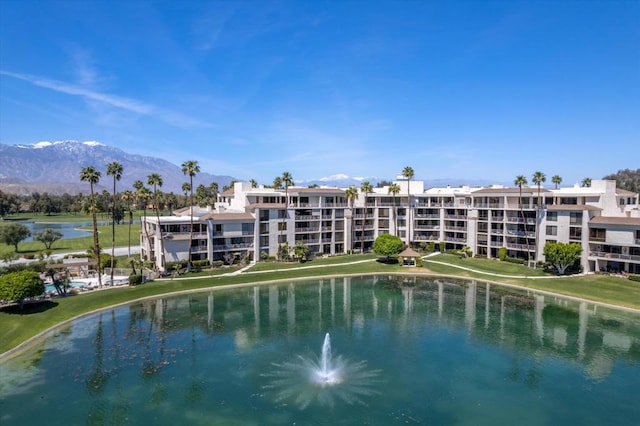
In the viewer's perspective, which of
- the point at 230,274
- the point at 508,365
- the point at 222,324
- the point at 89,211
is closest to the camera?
the point at 508,365

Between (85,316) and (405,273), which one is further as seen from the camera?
(405,273)

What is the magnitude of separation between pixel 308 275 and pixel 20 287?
38199 millimetres

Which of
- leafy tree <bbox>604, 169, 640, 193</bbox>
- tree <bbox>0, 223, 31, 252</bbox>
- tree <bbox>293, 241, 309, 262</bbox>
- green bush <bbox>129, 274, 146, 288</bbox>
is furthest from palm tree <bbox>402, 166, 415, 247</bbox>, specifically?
leafy tree <bbox>604, 169, 640, 193</bbox>

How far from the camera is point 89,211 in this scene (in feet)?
194

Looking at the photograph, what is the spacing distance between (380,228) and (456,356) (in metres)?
55.2

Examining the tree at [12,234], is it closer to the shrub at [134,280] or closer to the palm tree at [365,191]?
the shrub at [134,280]

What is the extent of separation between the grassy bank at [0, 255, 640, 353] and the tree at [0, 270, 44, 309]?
2.04 meters

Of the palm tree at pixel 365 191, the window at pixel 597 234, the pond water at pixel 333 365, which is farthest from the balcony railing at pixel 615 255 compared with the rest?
the palm tree at pixel 365 191

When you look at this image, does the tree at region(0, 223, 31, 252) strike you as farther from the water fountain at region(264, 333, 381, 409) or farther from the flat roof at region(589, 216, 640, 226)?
the flat roof at region(589, 216, 640, 226)

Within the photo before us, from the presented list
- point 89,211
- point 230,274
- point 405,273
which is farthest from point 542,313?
point 89,211

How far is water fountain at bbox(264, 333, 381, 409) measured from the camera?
92.8 feet

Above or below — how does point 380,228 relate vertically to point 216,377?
above

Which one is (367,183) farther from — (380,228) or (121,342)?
(121,342)

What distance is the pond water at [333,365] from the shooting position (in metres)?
26.6
